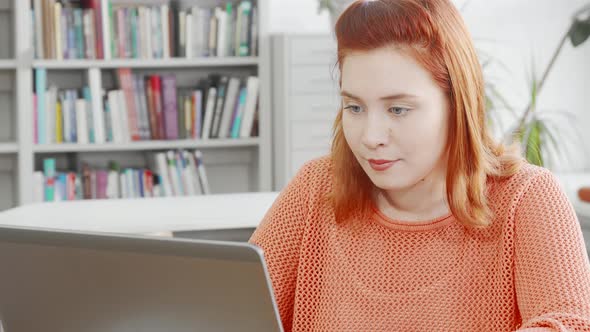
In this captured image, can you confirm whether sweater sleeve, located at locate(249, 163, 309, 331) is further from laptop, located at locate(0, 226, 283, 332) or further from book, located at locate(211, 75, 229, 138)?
book, located at locate(211, 75, 229, 138)

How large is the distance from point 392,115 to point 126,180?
3153mm

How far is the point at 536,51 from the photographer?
505cm

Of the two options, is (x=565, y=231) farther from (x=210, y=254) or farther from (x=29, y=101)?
(x=29, y=101)

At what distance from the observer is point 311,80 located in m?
4.14

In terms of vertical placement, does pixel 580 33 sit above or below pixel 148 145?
above

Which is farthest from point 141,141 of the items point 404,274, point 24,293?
point 24,293

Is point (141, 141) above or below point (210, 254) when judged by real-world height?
below

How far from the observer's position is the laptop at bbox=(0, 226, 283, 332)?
2.46 feet

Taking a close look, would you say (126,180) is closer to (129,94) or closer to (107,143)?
(107,143)

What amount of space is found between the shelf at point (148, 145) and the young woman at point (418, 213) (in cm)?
281

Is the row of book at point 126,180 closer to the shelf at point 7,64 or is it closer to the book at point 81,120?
the book at point 81,120

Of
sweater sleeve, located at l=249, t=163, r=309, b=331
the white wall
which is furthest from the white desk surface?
the white wall

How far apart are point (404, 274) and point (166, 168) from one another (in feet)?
9.90

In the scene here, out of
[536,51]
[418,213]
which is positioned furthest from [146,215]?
[536,51]
